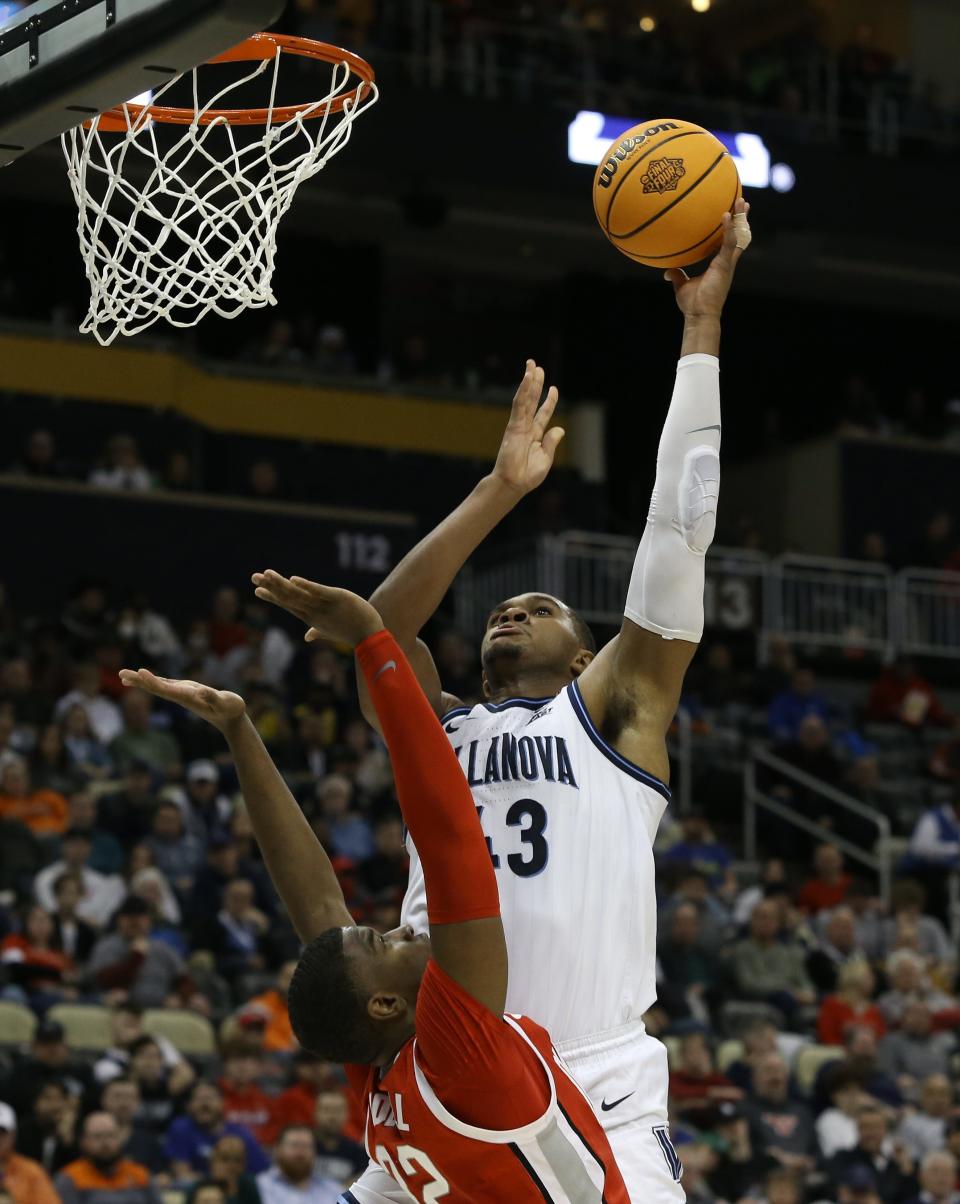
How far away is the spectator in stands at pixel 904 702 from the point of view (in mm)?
19438

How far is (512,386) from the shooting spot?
24.0m

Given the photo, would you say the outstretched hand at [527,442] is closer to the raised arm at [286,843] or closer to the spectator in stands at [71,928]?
the raised arm at [286,843]

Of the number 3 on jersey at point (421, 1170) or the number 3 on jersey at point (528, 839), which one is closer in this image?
the number 3 on jersey at point (421, 1170)

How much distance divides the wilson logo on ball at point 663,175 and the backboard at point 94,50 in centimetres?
115

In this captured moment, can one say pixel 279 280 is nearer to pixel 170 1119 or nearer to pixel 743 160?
pixel 743 160

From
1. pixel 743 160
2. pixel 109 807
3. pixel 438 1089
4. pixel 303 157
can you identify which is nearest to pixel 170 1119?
pixel 109 807

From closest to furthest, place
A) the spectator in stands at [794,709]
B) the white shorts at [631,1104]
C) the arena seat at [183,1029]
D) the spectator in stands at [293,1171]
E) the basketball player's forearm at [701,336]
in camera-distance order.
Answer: the white shorts at [631,1104] → the basketball player's forearm at [701,336] → the spectator in stands at [293,1171] → the arena seat at [183,1029] → the spectator in stands at [794,709]

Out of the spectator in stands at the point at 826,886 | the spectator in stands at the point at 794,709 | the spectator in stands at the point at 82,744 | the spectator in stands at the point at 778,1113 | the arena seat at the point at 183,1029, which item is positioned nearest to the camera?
the arena seat at the point at 183,1029

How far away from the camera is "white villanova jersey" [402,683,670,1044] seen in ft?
14.4

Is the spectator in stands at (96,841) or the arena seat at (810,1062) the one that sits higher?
the spectator in stands at (96,841)

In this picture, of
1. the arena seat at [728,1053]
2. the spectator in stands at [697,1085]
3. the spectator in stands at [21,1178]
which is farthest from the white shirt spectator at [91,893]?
the arena seat at [728,1053]

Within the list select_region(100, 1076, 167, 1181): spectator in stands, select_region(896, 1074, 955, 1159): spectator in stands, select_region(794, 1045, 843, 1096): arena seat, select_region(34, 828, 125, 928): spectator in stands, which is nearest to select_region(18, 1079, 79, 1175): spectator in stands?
select_region(100, 1076, 167, 1181): spectator in stands

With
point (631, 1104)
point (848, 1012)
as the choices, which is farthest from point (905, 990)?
point (631, 1104)

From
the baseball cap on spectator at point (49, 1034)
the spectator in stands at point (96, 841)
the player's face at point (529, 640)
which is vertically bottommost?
the baseball cap on spectator at point (49, 1034)
